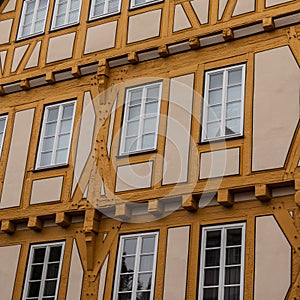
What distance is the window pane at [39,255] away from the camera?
1383 centimetres

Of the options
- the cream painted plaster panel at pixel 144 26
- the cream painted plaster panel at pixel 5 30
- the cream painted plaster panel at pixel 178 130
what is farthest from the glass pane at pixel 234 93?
the cream painted plaster panel at pixel 5 30

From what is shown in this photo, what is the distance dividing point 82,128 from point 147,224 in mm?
2611

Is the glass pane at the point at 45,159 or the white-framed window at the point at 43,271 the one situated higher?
the glass pane at the point at 45,159

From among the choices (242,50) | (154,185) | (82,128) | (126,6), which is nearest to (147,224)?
(154,185)

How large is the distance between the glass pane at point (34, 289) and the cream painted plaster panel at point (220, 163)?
3697 mm

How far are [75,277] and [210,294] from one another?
8.75 ft

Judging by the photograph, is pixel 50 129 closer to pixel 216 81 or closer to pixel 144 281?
pixel 216 81

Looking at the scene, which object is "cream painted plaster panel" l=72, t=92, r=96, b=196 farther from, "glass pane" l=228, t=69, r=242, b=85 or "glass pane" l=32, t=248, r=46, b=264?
"glass pane" l=228, t=69, r=242, b=85

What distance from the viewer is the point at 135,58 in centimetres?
1430

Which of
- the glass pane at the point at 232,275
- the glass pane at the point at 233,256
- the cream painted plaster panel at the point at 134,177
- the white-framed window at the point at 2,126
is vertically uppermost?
the white-framed window at the point at 2,126

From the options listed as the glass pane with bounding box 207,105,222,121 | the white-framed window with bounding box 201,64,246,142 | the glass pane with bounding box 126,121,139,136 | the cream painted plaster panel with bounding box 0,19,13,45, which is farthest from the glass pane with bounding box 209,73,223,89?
the cream painted plaster panel with bounding box 0,19,13,45

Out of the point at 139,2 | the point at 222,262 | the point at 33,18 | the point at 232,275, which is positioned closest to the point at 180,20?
the point at 139,2

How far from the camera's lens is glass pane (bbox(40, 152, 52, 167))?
14.6 m

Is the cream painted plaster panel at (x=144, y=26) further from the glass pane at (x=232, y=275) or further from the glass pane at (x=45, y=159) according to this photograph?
the glass pane at (x=232, y=275)
